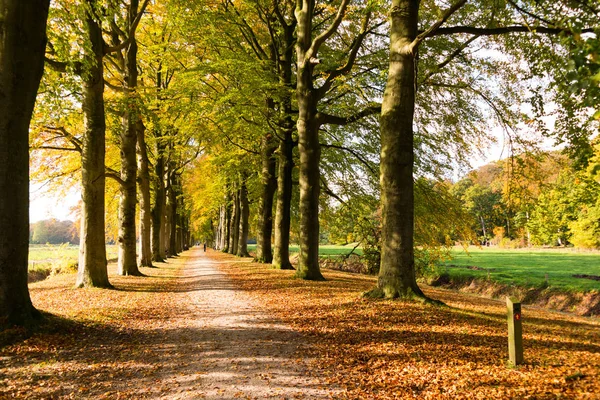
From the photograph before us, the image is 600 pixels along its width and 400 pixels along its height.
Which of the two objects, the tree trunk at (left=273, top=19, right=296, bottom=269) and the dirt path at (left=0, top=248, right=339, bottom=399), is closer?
the dirt path at (left=0, top=248, right=339, bottom=399)

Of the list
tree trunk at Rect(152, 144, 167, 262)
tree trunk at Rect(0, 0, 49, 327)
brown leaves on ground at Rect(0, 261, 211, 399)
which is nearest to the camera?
brown leaves on ground at Rect(0, 261, 211, 399)

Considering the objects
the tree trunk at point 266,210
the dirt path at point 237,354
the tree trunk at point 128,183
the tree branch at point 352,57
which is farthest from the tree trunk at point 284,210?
the dirt path at point 237,354

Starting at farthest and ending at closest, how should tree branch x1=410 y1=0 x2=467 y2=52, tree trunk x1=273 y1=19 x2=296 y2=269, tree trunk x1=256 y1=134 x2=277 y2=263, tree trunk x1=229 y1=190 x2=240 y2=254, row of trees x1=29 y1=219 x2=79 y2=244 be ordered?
1. row of trees x1=29 y1=219 x2=79 y2=244
2. tree trunk x1=229 y1=190 x2=240 y2=254
3. tree trunk x1=256 y1=134 x2=277 y2=263
4. tree trunk x1=273 y1=19 x2=296 y2=269
5. tree branch x1=410 y1=0 x2=467 y2=52

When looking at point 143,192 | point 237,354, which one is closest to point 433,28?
point 237,354

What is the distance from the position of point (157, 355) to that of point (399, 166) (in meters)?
Result: 6.07

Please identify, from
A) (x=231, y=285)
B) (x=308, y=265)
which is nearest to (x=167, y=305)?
(x=231, y=285)

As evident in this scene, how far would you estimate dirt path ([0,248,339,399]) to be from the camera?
457 cm

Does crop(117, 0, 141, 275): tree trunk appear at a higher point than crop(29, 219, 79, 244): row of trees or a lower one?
higher

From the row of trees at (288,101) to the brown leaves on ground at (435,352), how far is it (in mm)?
1443

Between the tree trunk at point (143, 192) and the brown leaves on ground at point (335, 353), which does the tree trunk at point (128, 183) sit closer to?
the tree trunk at point (143, 192)

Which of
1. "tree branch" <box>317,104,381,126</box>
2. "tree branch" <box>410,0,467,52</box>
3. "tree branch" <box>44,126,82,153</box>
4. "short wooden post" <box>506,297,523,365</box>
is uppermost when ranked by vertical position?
"tree branch" <box>410,0,467,52</box>

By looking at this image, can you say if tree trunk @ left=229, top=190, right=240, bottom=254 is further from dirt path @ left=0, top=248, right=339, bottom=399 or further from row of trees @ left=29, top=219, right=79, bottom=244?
row of trees @ left=29, top=219, right=79, bottom=244

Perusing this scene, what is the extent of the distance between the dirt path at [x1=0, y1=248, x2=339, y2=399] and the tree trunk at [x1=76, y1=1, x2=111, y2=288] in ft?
5.81

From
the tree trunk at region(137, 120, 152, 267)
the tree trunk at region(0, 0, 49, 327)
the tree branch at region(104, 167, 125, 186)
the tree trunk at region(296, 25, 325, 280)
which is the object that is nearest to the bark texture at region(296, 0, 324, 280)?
the tree trunk at region(296, 25, 325, 280)
